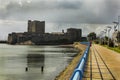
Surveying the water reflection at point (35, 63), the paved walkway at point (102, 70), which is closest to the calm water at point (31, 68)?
the water reflection at point (35, 63)

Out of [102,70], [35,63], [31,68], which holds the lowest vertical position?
[35,63]

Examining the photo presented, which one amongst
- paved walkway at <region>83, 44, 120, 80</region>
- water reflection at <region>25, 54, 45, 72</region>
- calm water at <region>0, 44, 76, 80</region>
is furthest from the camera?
water reflection at <region>25, 54, 45, 72</region>

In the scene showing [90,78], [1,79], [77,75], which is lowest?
[1,79]

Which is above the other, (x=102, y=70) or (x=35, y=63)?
(x=102, y=70)

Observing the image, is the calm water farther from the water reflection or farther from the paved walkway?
the paved walkway

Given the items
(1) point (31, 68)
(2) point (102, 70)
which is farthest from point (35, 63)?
(2) point (102, 70)

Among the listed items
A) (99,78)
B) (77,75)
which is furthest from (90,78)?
(77,75)

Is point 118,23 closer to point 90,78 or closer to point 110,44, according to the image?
point 110,44

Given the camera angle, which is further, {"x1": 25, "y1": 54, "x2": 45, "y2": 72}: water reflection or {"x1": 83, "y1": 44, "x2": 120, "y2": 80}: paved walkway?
{"x1": 25, "y1": 54, "x2": 45, "y2": 72}: water reflection

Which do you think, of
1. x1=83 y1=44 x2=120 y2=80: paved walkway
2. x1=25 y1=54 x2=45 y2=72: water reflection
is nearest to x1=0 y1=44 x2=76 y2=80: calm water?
x1=25 y1=54 x2=45 y2=72: water reflection

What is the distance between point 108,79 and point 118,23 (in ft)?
249

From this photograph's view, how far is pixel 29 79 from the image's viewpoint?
135 feet

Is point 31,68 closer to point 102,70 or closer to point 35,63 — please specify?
point 35,63

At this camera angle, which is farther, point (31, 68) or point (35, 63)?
point (35, 63)
